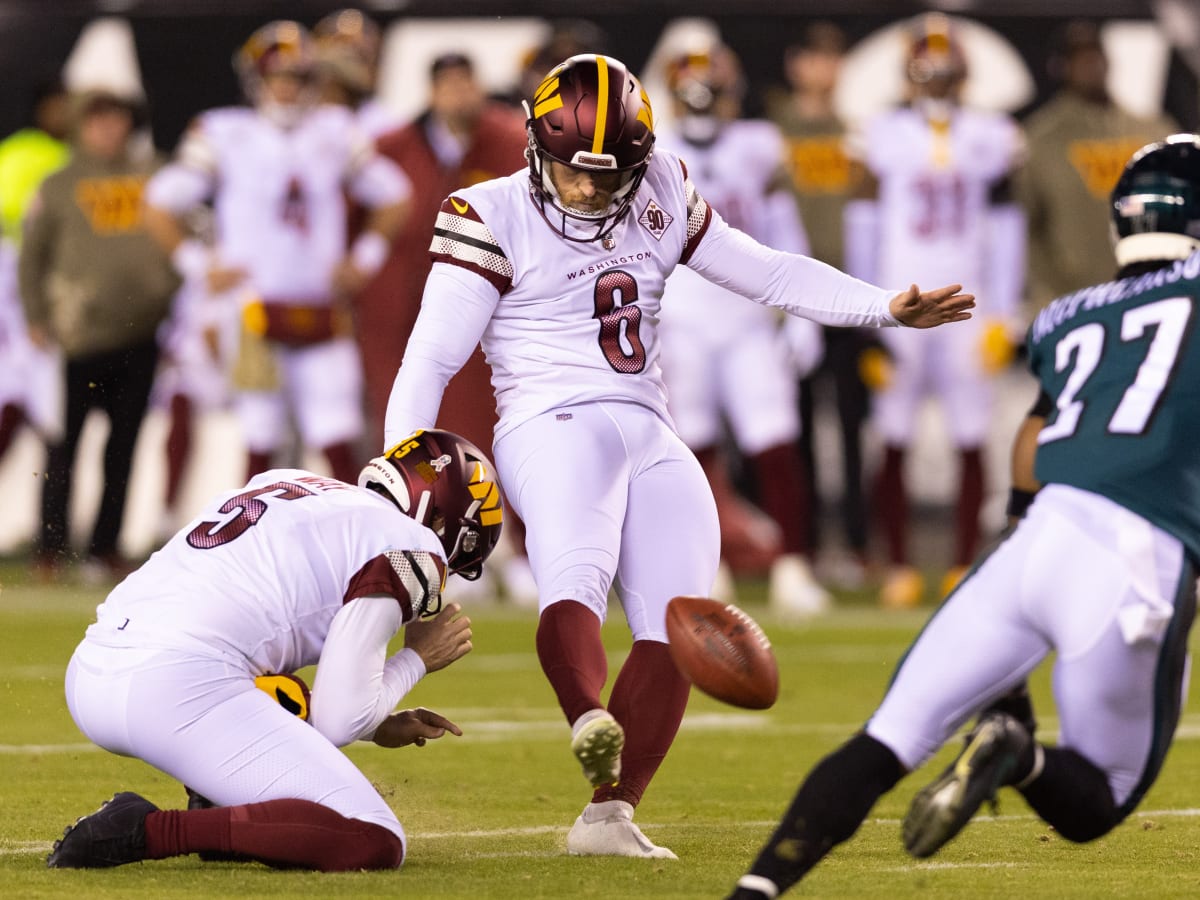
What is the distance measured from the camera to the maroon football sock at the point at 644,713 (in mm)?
5027

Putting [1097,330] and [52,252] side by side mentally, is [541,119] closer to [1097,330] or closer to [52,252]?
[1097,330]

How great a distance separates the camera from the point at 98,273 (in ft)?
39.0

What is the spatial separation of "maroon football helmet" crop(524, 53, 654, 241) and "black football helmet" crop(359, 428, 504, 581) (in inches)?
24.9

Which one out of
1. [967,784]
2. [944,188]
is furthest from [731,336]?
[967,784]

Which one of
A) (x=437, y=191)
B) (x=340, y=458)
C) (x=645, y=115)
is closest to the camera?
(x=645, y=115)

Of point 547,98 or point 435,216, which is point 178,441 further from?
point 547,98

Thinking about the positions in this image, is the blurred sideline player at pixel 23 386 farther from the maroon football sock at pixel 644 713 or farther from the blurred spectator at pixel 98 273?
the maroon football sock at pixel 644 713

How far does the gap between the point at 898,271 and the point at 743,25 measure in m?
2.53

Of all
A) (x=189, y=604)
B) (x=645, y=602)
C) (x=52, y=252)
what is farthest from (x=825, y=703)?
(x=52, y=252)

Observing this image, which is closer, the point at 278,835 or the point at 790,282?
the point at 278,835

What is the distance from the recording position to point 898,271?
37.1 feet

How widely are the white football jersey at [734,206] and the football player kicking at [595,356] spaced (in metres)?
5.21

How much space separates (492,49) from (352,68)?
1.72m

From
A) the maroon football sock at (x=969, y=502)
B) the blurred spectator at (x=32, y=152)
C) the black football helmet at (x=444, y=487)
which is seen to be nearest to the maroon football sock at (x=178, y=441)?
the blurred spectator at (x=32, y=152)
